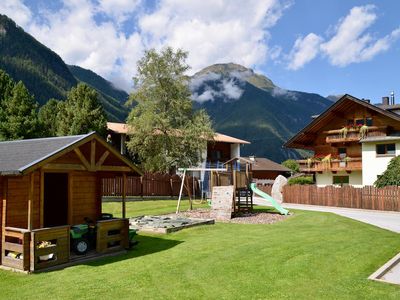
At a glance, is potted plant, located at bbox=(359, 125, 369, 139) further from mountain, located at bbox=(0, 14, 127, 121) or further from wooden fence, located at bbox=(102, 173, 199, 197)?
mountain, located at bbox=(0, 14, 127, 121)

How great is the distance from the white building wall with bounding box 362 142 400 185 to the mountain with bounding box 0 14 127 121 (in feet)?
306

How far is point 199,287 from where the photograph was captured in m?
9.55

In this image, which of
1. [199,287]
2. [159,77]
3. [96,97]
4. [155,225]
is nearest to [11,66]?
[96,97]

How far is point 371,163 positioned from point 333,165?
402 cm

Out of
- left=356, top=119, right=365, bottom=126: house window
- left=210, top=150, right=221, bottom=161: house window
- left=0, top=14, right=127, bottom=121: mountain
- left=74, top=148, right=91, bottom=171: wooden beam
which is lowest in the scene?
left=74, top=148, right=91, bottom=171: wooden beam

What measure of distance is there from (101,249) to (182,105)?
102ft

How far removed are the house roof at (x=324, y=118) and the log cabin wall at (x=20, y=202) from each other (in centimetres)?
3229

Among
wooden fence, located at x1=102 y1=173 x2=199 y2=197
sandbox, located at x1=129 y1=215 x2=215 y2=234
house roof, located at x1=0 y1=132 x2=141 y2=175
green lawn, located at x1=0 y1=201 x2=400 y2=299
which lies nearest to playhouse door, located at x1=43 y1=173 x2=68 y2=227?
house roof, located at x1=0 y1=132 x2=141 y2=175

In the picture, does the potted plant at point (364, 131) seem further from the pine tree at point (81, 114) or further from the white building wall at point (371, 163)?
the pine tree at point (81, 114)

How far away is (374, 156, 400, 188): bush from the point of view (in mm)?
31859

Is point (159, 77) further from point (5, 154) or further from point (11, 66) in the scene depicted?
point (11, 66)

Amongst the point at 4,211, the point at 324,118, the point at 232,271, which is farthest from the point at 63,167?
the point at 324,118

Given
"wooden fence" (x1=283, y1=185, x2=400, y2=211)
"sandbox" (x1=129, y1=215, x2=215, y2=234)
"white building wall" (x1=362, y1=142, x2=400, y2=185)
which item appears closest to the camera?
"sandbox" (x1=129, y1=215, x2=215, y2=234)

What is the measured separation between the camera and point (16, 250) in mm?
11391
